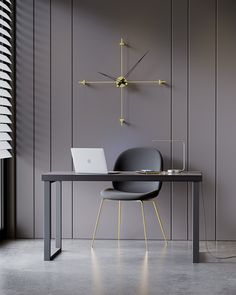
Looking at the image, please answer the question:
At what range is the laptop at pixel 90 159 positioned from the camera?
461 cm

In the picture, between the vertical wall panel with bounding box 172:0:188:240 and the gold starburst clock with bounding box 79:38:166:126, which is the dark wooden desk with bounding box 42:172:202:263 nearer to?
the vertical wall panel with bounding box 172:0:188:240

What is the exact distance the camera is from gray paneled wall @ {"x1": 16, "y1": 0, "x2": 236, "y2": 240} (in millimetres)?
5500

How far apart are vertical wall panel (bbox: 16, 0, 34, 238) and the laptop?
1.13m

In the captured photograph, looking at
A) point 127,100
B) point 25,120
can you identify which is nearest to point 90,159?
point 127,100

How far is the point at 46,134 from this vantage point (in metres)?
5.64

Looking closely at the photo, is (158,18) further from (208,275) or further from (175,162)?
(208,275)

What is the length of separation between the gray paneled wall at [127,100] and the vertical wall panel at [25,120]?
1cm

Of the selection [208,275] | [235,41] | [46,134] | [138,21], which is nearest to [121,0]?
[138,21]

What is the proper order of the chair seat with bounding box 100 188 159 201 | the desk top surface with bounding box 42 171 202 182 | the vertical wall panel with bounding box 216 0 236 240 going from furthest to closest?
1. the vertical wall panel with bounding box 216 0 236 240
2. the chair seat with bounding box 100 188 159 201
3. the desk top surface with bounding box 42 171 202 182

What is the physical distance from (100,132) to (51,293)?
7.72 ft

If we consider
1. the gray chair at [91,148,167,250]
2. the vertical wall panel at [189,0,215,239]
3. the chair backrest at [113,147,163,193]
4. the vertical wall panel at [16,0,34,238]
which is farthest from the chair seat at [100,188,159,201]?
the vertical wall panel at [16,0,34,238]

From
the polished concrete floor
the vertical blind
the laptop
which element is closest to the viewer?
the polished concrete floor

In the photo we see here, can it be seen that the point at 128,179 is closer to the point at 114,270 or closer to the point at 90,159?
the point at 90,159

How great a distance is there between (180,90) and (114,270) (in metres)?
Result: 2.16
